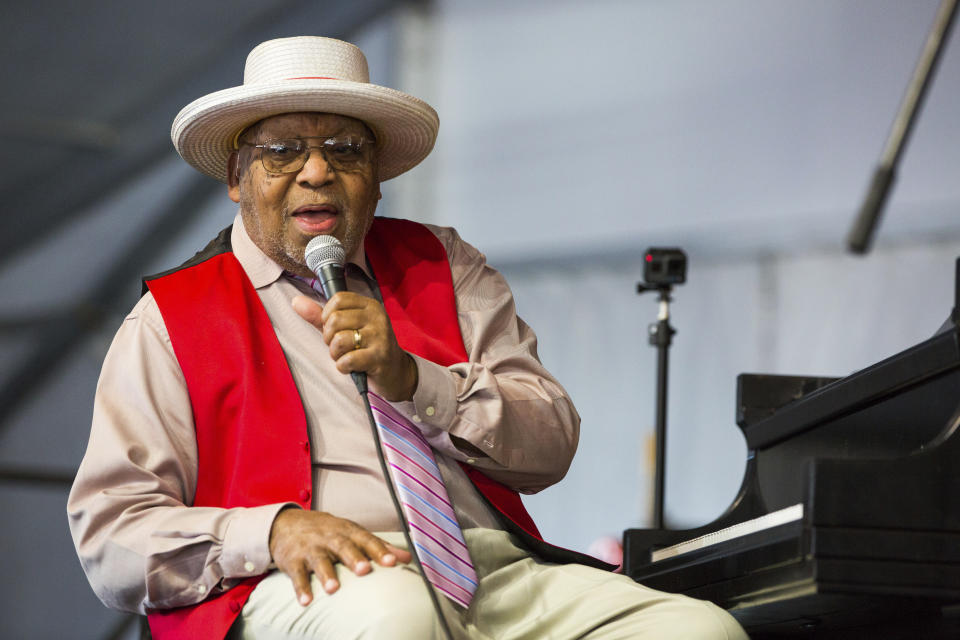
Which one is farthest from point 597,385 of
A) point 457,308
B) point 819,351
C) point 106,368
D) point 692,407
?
point 106,368

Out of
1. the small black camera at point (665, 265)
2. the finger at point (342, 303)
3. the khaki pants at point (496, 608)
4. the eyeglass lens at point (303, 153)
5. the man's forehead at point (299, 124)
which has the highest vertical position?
the man's forehead at point (299, 124)

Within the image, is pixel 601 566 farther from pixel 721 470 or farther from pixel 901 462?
pixel 721 470

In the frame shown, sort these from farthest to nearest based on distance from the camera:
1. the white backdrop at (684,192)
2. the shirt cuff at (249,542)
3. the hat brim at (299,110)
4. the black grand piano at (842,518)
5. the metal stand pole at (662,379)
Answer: the white backdrop at (684,192)
the metal stand pole at (662,379)
the hat brim at (299,110)
the shirt cuff at (249,542)
the black grand piano at (842,518)

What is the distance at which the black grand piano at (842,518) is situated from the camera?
155 cm

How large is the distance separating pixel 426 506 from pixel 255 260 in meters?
0.61

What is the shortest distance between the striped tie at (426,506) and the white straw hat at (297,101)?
0.58 metres

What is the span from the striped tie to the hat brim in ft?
1.88

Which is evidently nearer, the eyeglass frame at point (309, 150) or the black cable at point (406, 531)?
the black cable at point (406, 531)

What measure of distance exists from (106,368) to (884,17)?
415cm

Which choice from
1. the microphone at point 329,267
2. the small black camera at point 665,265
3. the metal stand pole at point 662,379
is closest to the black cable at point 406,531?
the microphone at point 329,267

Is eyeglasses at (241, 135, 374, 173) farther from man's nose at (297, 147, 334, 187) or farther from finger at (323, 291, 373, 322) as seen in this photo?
finger at (323, 291, 373, 322)

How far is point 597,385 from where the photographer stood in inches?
221

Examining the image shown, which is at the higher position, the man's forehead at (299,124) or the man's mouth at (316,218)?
the man's forehead at (299,124)

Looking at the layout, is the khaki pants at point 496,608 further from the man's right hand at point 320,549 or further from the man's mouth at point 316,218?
the man's mouth at point 316,218
